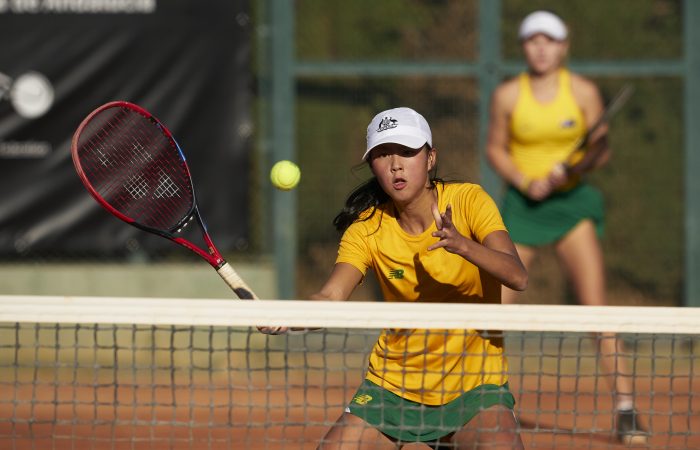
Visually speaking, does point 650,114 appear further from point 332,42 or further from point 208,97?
point 208,97

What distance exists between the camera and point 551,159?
18.8 feet

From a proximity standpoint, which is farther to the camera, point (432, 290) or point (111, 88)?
point (111, 88)

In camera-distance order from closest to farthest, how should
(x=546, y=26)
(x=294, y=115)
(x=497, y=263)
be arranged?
(x=497, y=263) → (x=546, y=26) → (x=294, y=115)

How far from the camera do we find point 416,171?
3459 millimetres

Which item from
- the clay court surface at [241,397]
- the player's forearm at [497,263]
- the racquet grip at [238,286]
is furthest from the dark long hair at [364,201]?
the clay court surface at [241,397]

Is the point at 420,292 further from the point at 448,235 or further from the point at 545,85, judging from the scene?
the point at 545,85

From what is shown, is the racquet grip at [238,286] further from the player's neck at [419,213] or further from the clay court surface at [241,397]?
the clay court surface at [241,397]

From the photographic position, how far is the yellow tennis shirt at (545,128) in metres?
5.73

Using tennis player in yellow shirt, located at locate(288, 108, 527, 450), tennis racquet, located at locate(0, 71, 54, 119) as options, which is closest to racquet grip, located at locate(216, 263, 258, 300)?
tennis player in yellow shirt, located at locate(288, 108, 527, 450)

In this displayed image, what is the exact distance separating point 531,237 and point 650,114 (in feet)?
7.64

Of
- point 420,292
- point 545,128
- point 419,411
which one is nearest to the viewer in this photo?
point 419,411

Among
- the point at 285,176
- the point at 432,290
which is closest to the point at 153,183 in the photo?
the point at 285,176

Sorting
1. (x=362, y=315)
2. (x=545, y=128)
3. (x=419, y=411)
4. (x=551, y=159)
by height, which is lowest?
(x=419, y=411)

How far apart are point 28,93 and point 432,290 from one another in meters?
4.37
